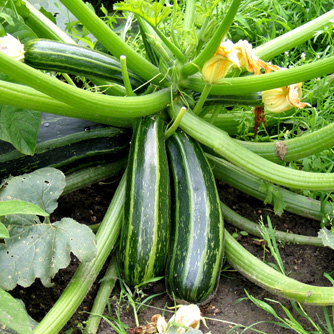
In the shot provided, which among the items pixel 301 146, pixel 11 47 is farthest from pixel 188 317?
pixel 11 47

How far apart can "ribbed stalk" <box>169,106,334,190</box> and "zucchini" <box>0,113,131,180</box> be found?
472mm

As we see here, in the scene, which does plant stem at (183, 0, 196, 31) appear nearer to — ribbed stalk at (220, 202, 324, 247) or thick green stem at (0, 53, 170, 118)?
thick green stem at (0, 53, 170, 118)

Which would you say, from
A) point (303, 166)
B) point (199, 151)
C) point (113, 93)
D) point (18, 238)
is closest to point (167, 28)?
point (113, 93)

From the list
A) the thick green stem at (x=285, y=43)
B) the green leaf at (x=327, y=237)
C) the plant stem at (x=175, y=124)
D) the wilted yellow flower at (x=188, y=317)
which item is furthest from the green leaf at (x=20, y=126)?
the green leaf at (x=327, y=237)

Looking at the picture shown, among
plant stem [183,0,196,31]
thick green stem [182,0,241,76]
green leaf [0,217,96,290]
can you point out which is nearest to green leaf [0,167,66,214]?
green leaf [0,217,96,290]

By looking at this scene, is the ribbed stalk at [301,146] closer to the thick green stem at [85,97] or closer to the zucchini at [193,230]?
the zucchini at [193,230]

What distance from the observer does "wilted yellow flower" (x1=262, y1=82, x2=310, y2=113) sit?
204cm

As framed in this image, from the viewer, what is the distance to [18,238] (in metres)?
1.73

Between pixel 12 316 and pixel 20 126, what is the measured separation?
0.91 m

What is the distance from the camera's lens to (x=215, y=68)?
195cm

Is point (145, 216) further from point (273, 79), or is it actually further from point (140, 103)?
point (273, 79)

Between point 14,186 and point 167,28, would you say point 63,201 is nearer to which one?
point 14,186

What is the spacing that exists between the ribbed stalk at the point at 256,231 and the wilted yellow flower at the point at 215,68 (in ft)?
2.05

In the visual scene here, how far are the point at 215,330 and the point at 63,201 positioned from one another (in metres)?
0.95
